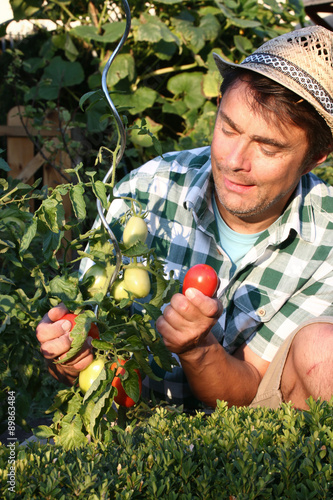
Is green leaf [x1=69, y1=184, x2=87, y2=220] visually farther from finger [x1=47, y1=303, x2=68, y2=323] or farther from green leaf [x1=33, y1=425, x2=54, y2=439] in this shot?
green leaf [x1=33, y1=425, x2=54, y2=439]

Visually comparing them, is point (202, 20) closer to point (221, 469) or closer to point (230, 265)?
point (230, 265)

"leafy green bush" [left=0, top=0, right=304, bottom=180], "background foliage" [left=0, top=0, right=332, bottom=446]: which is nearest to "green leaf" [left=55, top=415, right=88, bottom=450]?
"background foliage" [left=0, top=0, right=332, bottom=446]

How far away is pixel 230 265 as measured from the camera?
2096 millimetres

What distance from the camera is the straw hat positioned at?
180 cm

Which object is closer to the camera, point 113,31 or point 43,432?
point 43,432

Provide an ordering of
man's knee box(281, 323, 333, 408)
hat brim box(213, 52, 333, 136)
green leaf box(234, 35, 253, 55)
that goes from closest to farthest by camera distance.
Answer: man's knee box(281, 323, 333, 408) < hat brim box(213, 52, 333, 136) < green leaf box(234, 35, 253, 55)

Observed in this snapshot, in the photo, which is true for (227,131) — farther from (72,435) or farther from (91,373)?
(72,435)

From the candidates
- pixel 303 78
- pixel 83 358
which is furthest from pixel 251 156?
pixel 83 358

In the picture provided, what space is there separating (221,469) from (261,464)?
0.09 meters

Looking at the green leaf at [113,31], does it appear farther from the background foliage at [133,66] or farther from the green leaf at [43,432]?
the green leaf at [43,432]

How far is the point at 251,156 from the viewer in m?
1.80

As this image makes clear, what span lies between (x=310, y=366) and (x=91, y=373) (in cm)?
71

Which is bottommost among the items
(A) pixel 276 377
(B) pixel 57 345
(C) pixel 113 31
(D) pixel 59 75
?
(A) pixel 276 377

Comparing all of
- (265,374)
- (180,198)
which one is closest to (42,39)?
(180,198)
